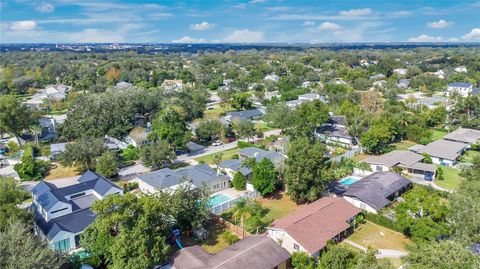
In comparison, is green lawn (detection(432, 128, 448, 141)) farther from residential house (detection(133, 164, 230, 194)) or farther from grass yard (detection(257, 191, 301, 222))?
residential house (detection(133, 164, 230, 194))

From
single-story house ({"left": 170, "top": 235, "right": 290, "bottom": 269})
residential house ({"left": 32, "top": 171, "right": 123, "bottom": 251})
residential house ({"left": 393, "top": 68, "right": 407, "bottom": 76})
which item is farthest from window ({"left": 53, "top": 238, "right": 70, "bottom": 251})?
residential house ({"left": 393, "top": 68, "right": 407, "bottom": 76})

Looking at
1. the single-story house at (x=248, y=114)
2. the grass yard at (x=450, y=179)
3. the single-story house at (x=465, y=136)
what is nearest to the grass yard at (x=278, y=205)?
the grass yard at (x=450, y=179)

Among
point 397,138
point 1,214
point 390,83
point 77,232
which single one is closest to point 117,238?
point 77,232

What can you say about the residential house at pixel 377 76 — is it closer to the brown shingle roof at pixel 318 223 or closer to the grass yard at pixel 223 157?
the grass yard at pixel 223 157

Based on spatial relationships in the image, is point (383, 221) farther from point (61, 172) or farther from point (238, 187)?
point (61, 172)

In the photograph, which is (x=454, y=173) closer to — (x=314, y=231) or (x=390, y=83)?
(x=314, y=231)
